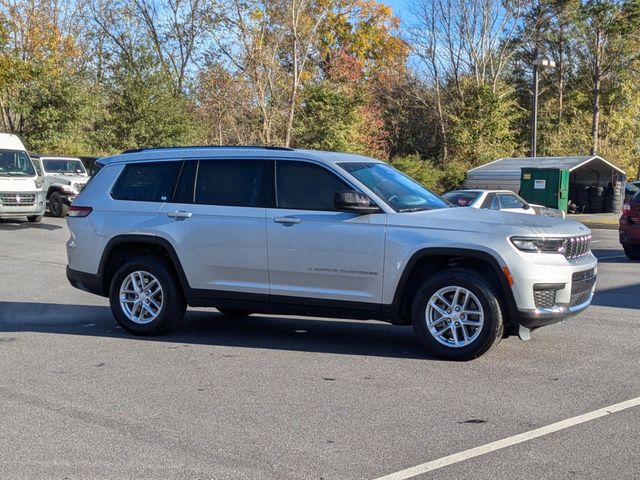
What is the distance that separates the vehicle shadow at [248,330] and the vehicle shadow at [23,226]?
1213 centimetres

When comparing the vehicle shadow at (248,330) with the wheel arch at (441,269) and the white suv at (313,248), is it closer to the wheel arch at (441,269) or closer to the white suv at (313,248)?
the white suv at (313,248)

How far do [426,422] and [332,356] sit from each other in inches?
80.9

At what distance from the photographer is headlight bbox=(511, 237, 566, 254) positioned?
22.5 feet

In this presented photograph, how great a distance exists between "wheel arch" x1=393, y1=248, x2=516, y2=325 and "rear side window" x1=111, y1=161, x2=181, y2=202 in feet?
8.40

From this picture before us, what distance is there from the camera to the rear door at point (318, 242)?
722cm

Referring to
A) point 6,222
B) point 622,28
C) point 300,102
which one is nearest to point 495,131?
point 622,28

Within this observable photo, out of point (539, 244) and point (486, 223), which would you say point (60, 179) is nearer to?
point (486, 223)

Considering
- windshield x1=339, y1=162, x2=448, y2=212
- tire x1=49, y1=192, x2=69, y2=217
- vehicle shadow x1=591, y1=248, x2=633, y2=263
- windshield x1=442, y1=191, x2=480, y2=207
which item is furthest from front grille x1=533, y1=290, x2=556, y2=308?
tire x1=49, y1=192, x2=69, y2=217

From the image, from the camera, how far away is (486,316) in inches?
272

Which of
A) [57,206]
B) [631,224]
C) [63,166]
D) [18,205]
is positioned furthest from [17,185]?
[631,224]

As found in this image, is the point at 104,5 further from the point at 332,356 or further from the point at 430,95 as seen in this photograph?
the point at 332,356

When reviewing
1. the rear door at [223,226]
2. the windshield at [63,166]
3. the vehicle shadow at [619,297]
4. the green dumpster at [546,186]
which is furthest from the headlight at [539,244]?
the green dumpster at [546,186]

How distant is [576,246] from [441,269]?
47.1 inches

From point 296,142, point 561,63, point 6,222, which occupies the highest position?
point 561,63
